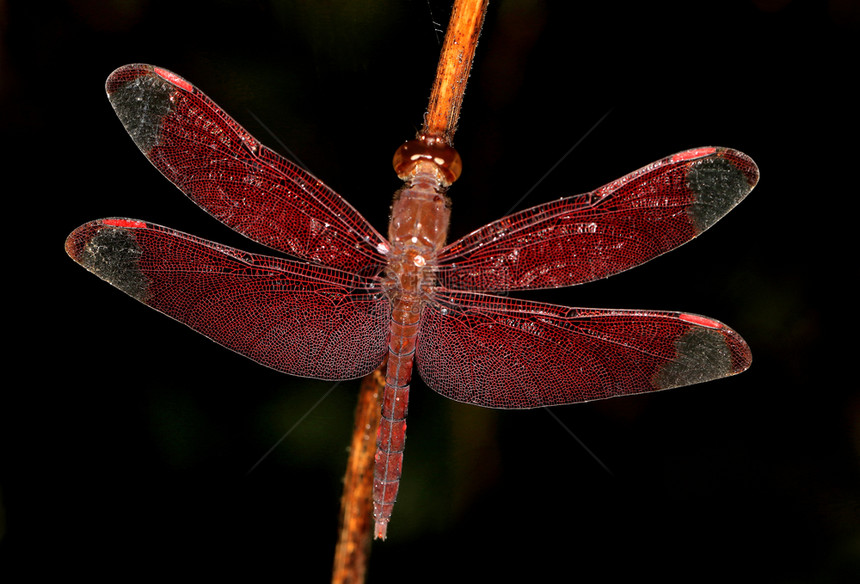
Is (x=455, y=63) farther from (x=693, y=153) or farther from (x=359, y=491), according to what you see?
(x=359, y=491)

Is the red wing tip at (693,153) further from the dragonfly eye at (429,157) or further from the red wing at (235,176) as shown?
the red wing at (235,176)

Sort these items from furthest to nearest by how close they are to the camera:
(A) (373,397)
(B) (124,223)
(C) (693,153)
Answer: (A) (373,397) → (B) (124,223) → (C) (693,153)

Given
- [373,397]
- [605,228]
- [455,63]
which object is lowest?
[373,397]

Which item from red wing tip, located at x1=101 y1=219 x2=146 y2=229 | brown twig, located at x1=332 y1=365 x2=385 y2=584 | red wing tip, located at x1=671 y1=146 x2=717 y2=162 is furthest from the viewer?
brown twig, located at x1=332 y1=365 x2=385 y2=584

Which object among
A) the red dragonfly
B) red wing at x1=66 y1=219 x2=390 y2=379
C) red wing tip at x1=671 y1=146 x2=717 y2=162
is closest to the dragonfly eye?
the red dragonfly

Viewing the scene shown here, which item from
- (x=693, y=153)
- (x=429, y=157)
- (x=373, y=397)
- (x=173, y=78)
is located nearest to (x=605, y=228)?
(x=693, y=153)

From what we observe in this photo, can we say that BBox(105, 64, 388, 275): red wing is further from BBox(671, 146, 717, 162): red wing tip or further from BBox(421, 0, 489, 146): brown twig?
BBox(671, 146, 717, 162): red wing tip
